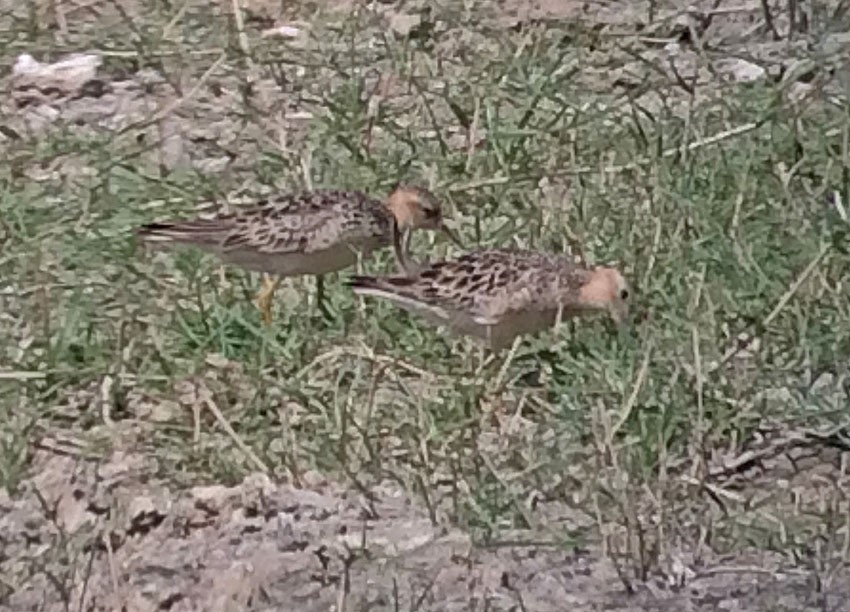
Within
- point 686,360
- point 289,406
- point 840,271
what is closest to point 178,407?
point 289,406

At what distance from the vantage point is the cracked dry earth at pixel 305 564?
13.6 feet

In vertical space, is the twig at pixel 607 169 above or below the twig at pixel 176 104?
above

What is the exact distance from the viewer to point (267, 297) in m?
5.54

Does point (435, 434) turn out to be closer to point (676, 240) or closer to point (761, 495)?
point (761, 495)

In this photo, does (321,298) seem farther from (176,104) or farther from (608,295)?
(176,104)

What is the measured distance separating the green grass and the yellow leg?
0.12 feet

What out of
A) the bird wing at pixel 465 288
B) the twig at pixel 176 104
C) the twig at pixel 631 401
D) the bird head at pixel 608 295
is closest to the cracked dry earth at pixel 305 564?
the twig at pixel 631 401

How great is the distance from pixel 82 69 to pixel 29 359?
7.51 ft

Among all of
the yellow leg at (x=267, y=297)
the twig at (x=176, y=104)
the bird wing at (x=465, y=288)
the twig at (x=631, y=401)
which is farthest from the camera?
the twig at (x=176, y=104)

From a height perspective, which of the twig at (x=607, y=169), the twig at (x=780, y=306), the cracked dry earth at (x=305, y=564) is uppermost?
the cracked dry earth at (x=305, y=564)

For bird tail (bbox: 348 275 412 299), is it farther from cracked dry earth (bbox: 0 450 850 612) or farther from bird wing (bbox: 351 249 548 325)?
cracked dry earth (bbox: 0 450 850 612)

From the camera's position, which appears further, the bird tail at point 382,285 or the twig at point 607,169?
the twig at point 607,169

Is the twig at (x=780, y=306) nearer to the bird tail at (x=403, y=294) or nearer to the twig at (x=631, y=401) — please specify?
the twig at (x=631, y=401)

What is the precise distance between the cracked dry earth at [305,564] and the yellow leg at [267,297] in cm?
82
